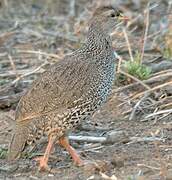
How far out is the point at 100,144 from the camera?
6.79m

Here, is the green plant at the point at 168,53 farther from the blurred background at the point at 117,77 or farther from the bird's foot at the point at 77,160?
the bird's foot at the point at 77,160

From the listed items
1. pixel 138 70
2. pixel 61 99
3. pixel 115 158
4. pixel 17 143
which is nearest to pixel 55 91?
pixel 61 99

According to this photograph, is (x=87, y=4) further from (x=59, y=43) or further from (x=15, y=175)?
(x=15, y=175)

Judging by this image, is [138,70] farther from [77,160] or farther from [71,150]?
[77,160]

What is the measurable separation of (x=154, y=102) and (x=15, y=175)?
2230mm

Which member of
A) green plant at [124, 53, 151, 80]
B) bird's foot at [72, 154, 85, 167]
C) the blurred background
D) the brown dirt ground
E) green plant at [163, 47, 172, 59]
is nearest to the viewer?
the brown dirt ground

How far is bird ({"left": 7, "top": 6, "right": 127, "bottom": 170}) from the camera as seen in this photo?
6.20 meters

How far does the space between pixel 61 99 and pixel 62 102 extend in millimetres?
28

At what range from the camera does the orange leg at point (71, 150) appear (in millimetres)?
6305

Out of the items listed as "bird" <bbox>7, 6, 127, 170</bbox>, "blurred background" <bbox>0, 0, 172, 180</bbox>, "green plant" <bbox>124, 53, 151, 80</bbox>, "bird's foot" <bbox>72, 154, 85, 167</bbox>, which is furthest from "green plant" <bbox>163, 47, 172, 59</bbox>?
"bird's foot" <bbox>72, 154, 85, 167</bbox>

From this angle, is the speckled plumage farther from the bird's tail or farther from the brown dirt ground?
the brown dirt ground

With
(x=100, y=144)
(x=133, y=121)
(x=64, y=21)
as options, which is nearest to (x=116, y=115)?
(x=133, y=121)

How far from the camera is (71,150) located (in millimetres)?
6438

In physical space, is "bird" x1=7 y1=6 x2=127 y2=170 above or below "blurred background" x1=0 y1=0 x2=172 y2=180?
above
